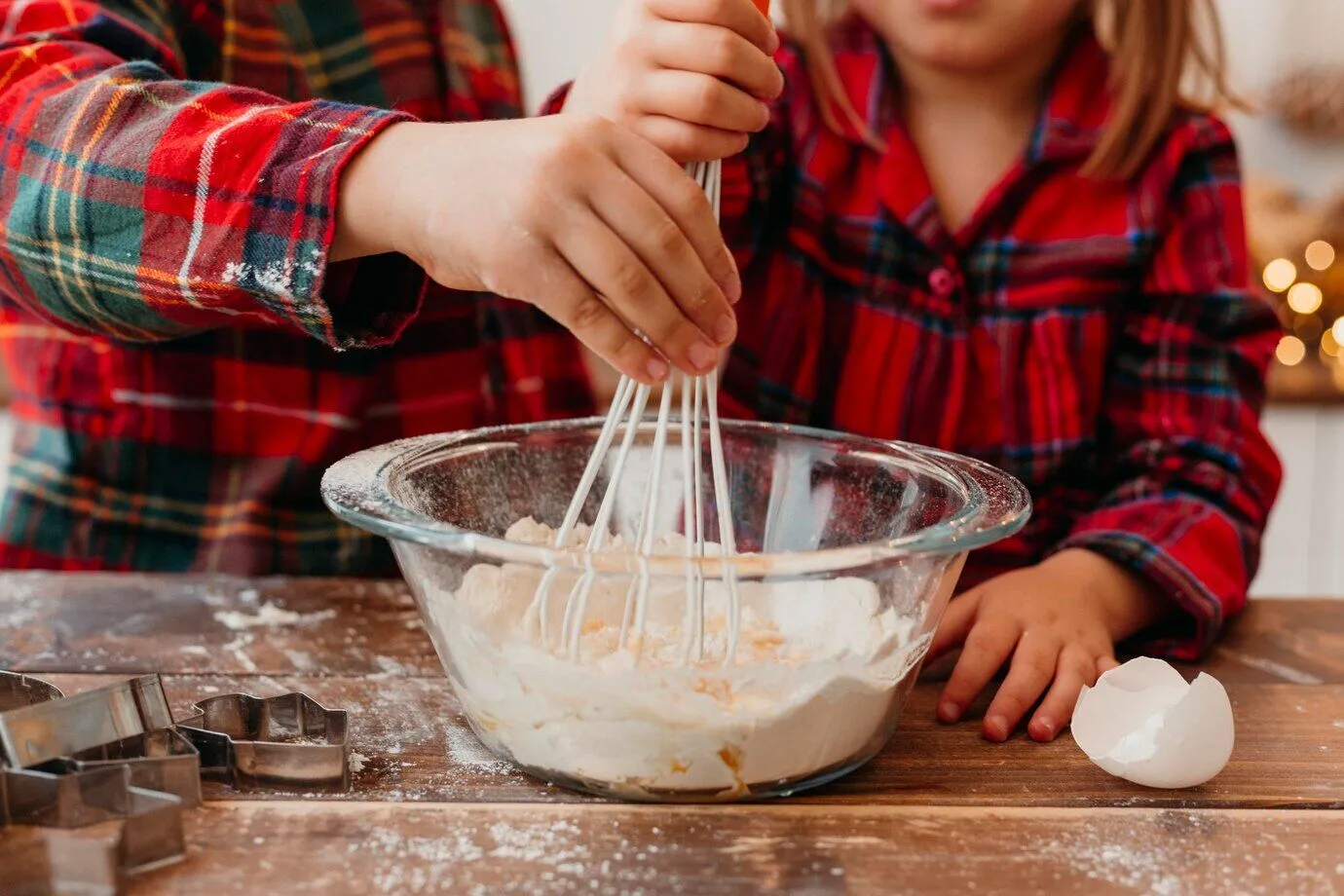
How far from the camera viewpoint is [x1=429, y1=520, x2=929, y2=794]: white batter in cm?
47

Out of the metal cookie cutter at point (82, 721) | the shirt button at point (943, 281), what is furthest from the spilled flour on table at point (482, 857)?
the shirt button at point (943, 281)

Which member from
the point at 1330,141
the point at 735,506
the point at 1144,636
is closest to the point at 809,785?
the point at 735,506

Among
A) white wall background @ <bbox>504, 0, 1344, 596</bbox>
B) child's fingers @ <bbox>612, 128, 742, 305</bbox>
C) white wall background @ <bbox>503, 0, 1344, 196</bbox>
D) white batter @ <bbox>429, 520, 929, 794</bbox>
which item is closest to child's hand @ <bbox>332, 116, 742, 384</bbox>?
child's fingers @ <bbox>612, 128, 742, 305</bbox>

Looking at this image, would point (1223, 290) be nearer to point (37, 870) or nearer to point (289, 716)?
point (289, 716)

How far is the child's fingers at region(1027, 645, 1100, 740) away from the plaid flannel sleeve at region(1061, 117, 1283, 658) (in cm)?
17

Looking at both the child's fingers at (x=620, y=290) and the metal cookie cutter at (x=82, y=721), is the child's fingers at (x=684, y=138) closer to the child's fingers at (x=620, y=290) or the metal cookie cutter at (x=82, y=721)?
the child's fingers at (x=620, y=290)

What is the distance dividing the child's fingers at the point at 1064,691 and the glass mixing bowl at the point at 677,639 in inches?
2.8

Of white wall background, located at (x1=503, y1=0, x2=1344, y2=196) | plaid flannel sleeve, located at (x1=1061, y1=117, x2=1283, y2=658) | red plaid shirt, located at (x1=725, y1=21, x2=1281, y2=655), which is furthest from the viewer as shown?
white wall background, located at (x1=503, y1=0, x2=1344, y2=196)

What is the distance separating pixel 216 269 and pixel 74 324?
5.9 inches

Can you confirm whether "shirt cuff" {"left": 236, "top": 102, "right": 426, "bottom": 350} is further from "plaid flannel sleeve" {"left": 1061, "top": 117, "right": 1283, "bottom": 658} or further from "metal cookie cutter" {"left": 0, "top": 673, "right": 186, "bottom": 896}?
"plaid flannel sleeve" {"left": 1061, "top": 117, "right": 1283, "bottom": 658}

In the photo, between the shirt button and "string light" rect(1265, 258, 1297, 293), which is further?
"string light" rect(1265, 258, 1297, 293)

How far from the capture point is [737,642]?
0.50m

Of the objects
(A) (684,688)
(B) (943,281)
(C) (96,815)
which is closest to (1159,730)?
(A) (684,688)

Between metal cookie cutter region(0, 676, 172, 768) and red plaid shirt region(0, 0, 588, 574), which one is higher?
red plaid shirt region(0, 0, 588, 574)
